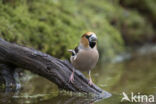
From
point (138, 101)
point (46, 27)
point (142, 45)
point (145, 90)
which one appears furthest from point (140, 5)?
point (138, 101)

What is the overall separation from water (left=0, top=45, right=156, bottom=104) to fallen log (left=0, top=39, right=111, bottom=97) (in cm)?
19

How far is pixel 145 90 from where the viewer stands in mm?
5871

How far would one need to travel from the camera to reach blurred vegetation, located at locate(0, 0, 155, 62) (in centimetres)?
764

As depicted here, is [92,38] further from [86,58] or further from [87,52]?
[86,58]

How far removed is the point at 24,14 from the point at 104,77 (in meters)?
2.54

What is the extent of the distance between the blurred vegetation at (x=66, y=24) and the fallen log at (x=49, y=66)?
1.14m

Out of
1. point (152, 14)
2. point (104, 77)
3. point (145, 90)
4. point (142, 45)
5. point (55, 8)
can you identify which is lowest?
point (145, 90)

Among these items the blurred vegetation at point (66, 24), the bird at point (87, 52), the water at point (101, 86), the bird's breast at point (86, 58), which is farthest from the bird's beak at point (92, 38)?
the blurred vegetation at point (66, 24)

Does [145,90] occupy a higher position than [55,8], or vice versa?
[55,8]

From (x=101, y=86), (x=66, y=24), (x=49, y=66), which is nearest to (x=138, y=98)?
(x=101, y=86)

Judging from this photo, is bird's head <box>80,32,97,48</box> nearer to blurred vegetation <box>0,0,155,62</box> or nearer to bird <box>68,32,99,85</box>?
bird <box>68,32,99,85</box>

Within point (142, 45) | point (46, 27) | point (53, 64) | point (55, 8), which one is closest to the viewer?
point (53, 64)

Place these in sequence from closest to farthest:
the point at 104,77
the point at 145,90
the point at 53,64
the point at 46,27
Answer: the point at 53,64 < the point at 145,90 < the point at 104,77 < the point at 46,27

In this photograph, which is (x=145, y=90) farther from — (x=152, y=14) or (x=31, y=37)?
(x=152, y=14)
